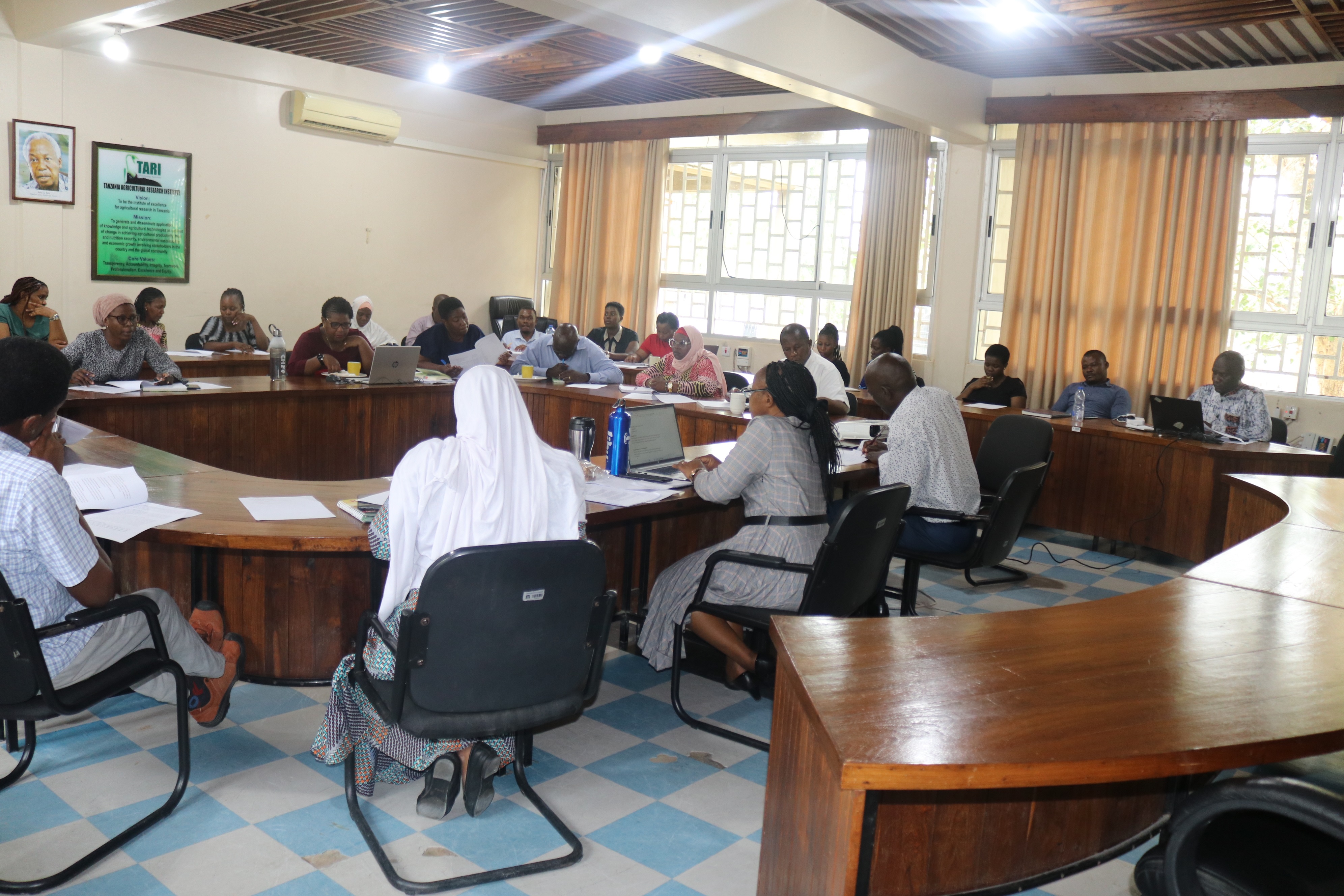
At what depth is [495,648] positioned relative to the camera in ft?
7.26

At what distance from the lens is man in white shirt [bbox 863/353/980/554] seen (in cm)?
402

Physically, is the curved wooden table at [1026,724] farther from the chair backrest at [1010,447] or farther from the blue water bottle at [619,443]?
the chair backrest at [1010,447]

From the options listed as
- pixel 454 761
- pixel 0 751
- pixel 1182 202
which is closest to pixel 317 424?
pixel 0 751

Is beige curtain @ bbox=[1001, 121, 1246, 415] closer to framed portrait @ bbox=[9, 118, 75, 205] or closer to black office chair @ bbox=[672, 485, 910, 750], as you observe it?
black office chair @ bbox=[672, 485, 910, 750]

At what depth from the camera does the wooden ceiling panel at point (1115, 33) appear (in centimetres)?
545

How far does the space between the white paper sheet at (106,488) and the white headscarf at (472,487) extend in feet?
3.08

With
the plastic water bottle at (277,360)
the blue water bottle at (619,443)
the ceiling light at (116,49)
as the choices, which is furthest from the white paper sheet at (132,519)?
the ceiling light at (116,49)

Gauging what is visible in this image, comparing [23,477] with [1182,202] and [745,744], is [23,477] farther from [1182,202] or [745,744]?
[1182,202]

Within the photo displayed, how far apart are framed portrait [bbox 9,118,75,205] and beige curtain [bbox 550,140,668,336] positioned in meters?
4.49

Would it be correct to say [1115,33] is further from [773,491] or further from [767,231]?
[773,491]

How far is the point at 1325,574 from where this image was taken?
2635mm

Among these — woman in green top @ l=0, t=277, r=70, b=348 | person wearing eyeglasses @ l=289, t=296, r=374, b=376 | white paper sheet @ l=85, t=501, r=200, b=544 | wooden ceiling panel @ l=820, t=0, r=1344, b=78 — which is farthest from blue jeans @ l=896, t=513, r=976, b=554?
woman in green top @ l=0, t=277, r=70, b=348

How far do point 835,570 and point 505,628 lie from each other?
3.55ft

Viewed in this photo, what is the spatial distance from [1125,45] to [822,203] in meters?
3.01
